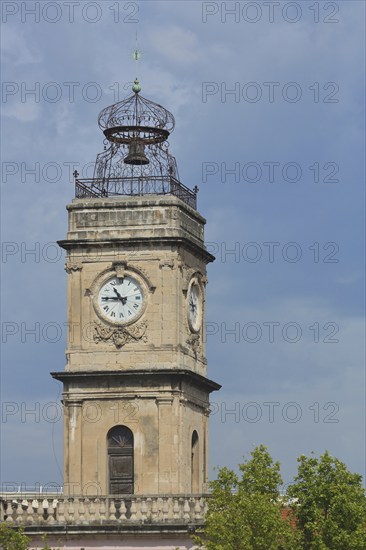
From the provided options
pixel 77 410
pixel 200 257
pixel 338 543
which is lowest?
pixel 338 543

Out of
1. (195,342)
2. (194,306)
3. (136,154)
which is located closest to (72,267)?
(136,154)

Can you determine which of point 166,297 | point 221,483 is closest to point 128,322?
point 166,297

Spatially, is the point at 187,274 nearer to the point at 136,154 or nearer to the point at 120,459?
the point at 136,154

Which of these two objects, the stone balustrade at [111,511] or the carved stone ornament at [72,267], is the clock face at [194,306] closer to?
the carved stone ornament at [72,267]

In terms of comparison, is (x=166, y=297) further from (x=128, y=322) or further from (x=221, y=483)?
(x=221, y=483)

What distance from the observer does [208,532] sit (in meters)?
89.7

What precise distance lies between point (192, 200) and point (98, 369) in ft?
26.5

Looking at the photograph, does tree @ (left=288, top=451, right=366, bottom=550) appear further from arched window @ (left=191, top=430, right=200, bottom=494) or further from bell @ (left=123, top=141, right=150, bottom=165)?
bell @ (left=123, top=141, right=150, bottom=165)

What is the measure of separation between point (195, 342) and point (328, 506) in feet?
37.5

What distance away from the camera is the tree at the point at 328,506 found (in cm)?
8875

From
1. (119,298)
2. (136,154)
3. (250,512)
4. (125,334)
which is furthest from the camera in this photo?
(136,154)

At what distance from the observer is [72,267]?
322 ft

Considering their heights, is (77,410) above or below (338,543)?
above

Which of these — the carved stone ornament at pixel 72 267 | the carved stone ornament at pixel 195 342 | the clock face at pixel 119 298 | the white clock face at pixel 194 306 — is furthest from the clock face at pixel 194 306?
the carved stone ornament at pixel 72 267
